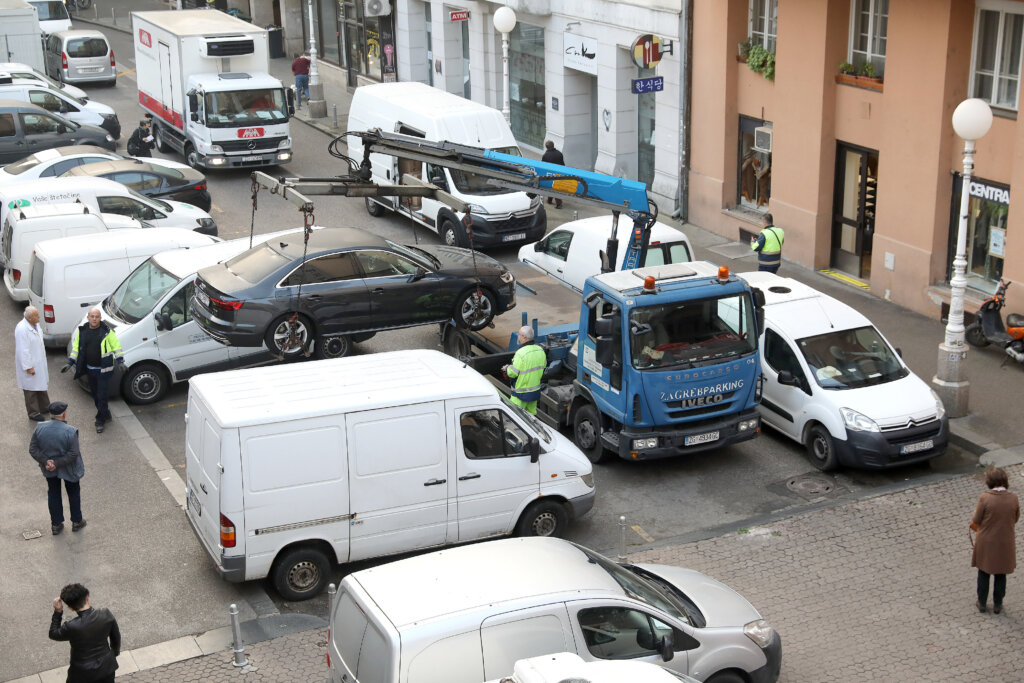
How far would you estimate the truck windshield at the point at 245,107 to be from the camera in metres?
27.8

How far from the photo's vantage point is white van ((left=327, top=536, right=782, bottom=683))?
8.18 meters

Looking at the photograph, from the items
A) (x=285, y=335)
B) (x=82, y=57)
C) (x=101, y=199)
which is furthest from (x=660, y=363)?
(x=82, y=57)

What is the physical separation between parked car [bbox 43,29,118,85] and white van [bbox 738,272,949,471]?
97.0 feet

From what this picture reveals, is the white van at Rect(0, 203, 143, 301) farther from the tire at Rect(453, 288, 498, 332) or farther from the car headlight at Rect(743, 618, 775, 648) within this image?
the car headlight at Rect(743, 618, 775, 648)

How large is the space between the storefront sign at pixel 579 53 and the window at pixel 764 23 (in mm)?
4341

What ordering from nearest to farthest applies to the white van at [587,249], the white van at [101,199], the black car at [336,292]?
the black car at [336,292] → the white van at [587,249] → the white van at [101,199]

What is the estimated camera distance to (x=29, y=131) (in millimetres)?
28141

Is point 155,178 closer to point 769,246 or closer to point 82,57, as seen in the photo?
point 769,246

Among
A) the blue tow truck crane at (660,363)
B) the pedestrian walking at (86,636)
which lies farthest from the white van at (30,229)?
the pedestrian walking at (86,636)

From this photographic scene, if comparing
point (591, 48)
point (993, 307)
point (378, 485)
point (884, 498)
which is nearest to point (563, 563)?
point (378, 485)

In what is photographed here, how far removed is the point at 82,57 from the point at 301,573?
31.7 metres

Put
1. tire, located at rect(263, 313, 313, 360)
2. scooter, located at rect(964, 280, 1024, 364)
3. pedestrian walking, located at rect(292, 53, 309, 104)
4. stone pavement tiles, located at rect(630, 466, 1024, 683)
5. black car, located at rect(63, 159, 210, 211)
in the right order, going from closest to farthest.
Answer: stone pavement tiles, located at rect(630, 466, 1024, 683) → tire, located at rect(263, 313, 313, 360) → scooter, located at rect(964, 280, 1024, 364) → black car, located at rect(63, 159, 210, 211) → pedestrian walking, located at rect(292, 53, 309, 104)

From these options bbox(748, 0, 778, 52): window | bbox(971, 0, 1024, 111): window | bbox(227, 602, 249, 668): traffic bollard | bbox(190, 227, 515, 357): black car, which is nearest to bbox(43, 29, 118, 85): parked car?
bbox(748, 0, 778, 52): window

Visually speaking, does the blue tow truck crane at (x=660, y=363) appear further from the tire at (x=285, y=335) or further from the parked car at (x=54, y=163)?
the parked car at (x=54, y=163)
